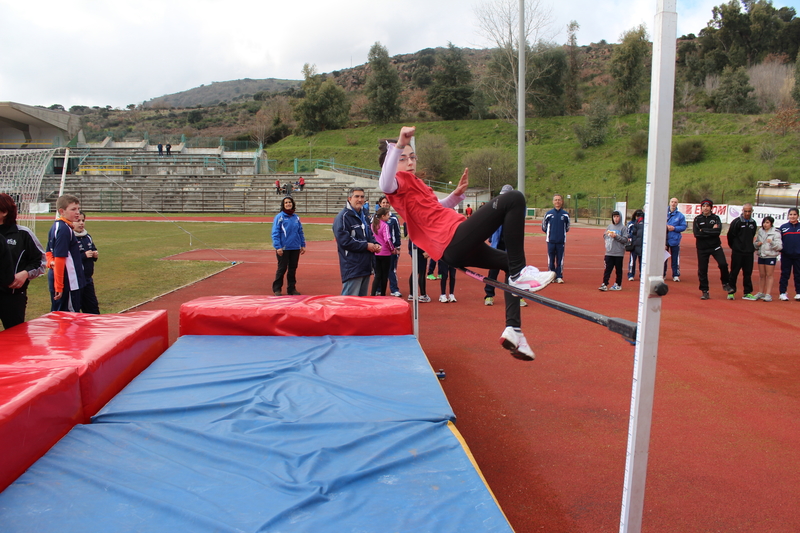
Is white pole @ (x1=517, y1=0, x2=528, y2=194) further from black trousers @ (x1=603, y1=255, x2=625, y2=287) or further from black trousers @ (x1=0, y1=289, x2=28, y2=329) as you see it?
black trousers @ (x1=0, y1=289, x2=28, y2=329)

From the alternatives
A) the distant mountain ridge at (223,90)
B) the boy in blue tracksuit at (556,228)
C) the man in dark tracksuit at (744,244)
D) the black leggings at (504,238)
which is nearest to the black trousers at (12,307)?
the black leggings at (504,238)

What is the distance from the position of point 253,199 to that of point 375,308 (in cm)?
3198

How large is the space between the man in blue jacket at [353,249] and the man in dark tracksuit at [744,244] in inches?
263

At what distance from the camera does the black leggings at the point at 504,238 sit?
303cm

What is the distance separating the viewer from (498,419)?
419cm

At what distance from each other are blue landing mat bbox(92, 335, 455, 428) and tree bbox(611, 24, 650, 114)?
5088 cm

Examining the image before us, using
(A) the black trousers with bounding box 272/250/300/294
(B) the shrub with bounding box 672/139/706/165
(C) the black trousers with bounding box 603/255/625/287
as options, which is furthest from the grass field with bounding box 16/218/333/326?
(B) the shrub with bounding box 672/139/706/165

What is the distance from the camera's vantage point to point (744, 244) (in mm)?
9125

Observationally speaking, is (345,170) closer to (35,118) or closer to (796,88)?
(35,118)

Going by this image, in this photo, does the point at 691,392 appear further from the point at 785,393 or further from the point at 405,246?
the point at 405,246

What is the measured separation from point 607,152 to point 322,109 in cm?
3066

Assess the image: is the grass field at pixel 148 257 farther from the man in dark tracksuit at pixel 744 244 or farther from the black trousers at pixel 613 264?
the man in dark tracksuit at pixel 744 244

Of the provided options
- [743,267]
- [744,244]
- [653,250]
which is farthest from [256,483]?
[743,267]

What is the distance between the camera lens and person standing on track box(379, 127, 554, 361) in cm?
305
